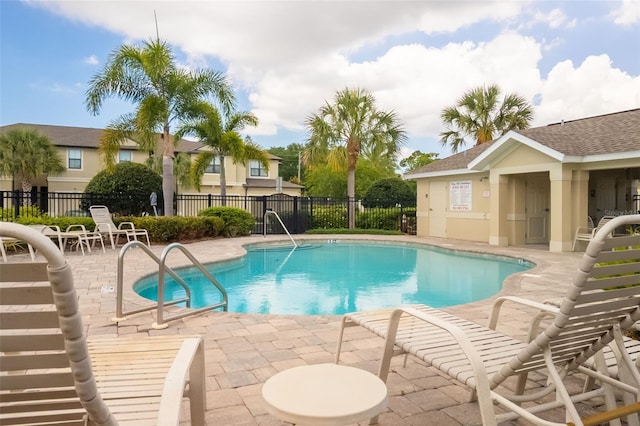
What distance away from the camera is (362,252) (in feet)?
45.8

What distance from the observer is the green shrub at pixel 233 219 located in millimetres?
16047

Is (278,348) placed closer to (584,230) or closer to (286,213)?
(584,230)

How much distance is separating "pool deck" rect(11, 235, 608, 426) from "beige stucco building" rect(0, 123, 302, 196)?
721 inches

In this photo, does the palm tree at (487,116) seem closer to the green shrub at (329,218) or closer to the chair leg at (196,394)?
the green shrub at (329,218)

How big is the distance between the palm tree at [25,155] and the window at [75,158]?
1817 mm

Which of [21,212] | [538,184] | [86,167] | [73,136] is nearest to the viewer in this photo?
[21,212]

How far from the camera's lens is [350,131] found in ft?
63.1

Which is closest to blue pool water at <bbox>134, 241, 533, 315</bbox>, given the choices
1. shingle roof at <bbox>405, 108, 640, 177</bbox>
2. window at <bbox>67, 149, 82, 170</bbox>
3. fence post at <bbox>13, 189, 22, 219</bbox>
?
shingle roof at <bbox>405, 108, 640, 177</bbox>

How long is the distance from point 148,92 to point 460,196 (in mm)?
11842

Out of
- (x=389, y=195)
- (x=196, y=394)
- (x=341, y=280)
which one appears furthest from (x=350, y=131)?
(x=196, y=394)

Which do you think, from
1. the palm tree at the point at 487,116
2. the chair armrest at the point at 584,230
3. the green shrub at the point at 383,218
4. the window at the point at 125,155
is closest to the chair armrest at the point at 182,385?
the chair armrest at the point at 584,230

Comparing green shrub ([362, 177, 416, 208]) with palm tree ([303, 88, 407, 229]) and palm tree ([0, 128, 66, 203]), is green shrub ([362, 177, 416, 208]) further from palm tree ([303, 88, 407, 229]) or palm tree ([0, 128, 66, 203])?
palm tree ([0, 128, 66, 203])

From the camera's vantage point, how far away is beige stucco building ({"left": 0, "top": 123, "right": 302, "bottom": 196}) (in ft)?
87.9

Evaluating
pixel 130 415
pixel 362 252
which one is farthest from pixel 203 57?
pixel 130 415
